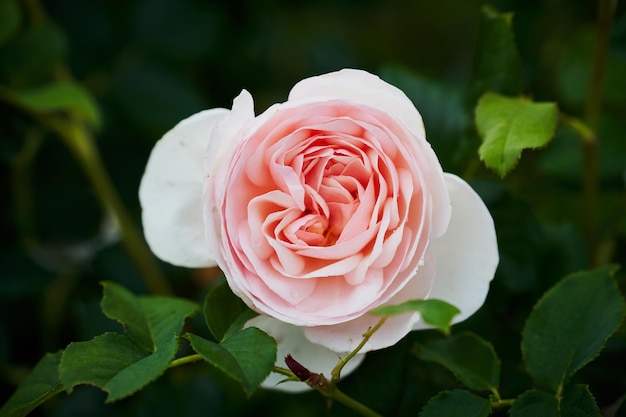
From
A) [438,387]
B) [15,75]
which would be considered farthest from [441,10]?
[438,387]

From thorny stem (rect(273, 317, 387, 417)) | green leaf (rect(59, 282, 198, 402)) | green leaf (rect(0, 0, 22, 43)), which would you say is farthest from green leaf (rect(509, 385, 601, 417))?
green leaf (rect(0, 0, 22, 43))

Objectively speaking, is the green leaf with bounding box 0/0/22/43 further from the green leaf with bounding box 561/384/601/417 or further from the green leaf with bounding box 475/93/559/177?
the green leaf with bounding box 561/384/601/417

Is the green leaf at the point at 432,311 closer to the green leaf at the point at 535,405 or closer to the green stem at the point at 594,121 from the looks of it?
the green leaf at the point at 535,405

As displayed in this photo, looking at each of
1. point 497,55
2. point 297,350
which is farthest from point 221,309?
point 497,55

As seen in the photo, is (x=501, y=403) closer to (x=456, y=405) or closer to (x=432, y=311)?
(x=456, y=405)

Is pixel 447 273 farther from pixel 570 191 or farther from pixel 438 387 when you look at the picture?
pixel 570 191

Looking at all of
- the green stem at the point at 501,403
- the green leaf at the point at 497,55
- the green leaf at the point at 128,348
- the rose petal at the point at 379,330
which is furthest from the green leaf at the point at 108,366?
the green leaf at the point at 497,55
